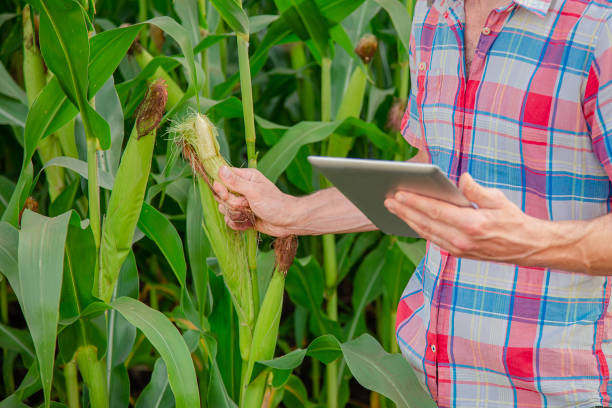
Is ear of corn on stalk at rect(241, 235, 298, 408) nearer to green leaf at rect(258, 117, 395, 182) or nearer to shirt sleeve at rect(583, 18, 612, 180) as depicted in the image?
green leaf at rect(258, 117, 395, 182)

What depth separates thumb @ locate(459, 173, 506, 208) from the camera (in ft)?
1.98

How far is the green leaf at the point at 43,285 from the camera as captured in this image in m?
0.79

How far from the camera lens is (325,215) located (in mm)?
934

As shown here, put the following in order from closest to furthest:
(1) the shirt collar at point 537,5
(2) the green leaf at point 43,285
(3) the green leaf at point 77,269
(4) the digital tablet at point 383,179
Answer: (4) the digital tablet at point 383,179 < (1) the shirt collar at point 537,5 < (2) the green leaf at point 43,285 < (3) the green leaf at point 77,269

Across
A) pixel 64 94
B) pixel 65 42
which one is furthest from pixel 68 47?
pixel 64 94

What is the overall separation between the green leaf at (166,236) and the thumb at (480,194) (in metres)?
0.48

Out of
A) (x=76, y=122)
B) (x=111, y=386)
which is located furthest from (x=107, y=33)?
(x=111, y=386)

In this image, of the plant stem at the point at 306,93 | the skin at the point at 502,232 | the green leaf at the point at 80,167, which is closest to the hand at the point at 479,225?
the skin at the point at 502,232

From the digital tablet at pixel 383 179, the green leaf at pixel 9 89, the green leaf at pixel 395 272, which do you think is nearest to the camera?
the digital tablet at pixel 383 179

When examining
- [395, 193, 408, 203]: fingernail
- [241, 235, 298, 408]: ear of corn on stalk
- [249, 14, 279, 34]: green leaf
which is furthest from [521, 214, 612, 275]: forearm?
[249, 14, 279, 34]: green leaf

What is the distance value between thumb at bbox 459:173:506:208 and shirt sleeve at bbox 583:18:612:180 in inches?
5.1

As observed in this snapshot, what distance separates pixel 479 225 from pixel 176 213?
35.6 inches

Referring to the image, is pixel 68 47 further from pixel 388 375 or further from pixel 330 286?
Result: pixel 330 286

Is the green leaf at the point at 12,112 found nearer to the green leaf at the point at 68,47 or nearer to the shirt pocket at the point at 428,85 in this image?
the green leaf at the point at 68,47
